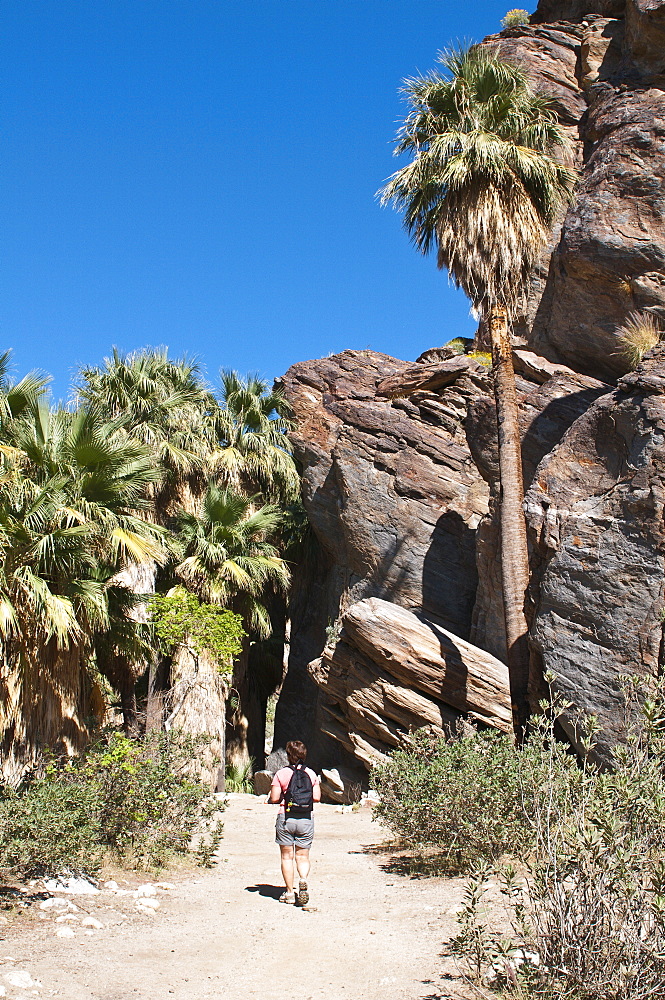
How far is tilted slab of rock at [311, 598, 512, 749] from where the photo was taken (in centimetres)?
1495

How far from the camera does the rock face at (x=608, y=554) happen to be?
10469mm

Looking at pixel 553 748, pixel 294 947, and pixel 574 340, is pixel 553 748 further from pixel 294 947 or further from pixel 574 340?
pixel 574 340

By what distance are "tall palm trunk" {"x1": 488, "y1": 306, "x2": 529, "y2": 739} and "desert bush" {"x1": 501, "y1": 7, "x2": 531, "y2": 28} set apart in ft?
84.9

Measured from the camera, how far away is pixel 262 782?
19.9 meters

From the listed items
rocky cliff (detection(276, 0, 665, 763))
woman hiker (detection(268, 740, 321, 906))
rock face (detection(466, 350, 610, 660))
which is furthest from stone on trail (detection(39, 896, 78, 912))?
rock face (detection(466, 350, 610, 660))

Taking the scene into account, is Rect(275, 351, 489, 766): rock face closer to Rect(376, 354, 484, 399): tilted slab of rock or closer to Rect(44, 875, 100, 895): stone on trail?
Rect(376, 354, 484, 399): tilted slab of rock

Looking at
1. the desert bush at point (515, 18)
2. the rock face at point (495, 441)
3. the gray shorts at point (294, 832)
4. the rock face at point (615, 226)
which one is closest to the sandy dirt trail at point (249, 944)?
the gray shorts at point (294, 832)

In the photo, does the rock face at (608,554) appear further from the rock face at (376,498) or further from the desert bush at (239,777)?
the desert bush at (239,777)

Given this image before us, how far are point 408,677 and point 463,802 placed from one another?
7290mm

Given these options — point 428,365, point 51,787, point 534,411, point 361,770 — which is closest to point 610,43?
point 428,365

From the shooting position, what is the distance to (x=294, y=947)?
6.15 metres

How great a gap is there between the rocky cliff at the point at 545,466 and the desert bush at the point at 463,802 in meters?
2.44

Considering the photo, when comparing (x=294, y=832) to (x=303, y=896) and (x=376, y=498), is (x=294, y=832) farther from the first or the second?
(x=376, y=498)

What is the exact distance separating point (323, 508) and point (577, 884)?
18.3 m
